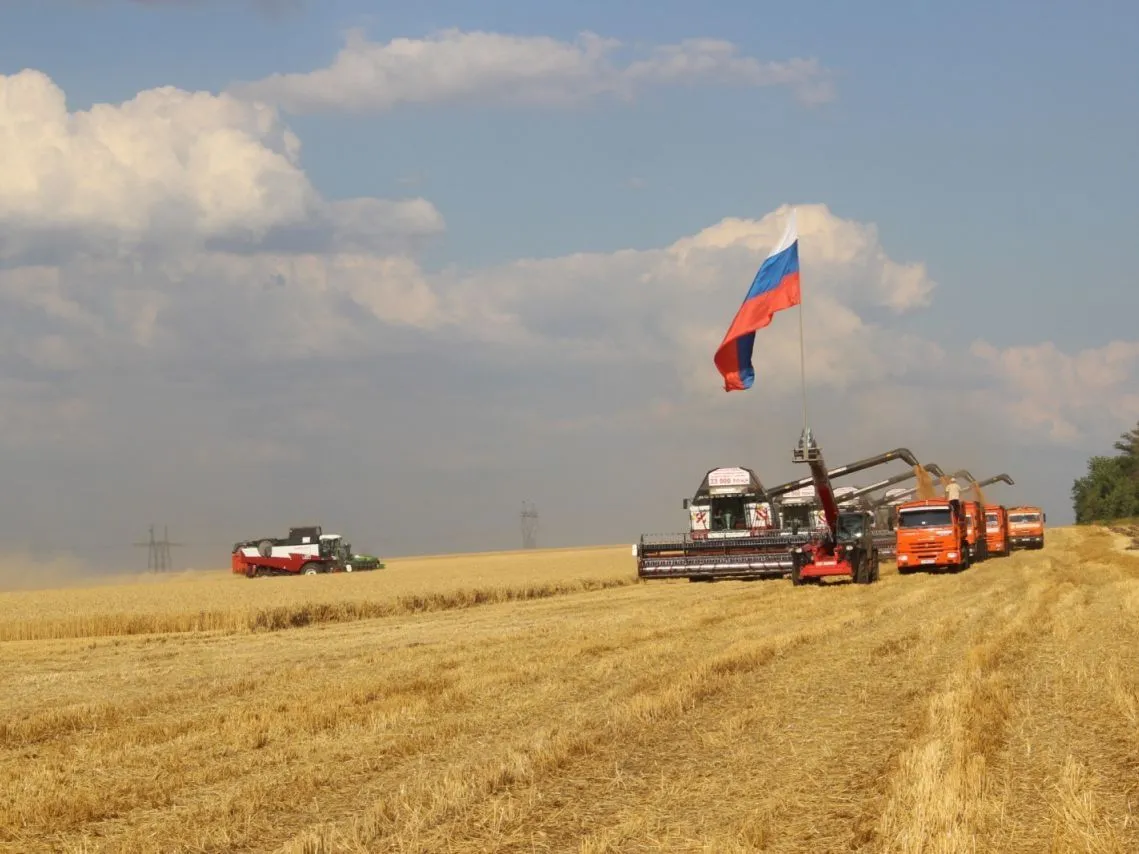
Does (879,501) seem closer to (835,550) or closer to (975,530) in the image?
(975,530)

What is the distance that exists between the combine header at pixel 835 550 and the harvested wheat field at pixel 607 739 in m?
11.2

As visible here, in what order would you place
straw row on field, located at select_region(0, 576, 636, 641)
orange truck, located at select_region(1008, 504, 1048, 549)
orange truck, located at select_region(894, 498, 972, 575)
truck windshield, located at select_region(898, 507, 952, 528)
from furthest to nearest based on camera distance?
1. orange truck, located at select_region(1008, 504, 1048, 549)
2. truck windshield, located at select_region(898, 507, 952, 528)
3. orange truck, located at select_region(894, 498, 972, 575)
4. straw row on field, located at select_region(0, 576, 636, 641)

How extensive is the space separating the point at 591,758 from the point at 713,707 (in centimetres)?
294

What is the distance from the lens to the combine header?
35406mm

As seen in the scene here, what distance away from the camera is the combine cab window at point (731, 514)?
49688 millimetres

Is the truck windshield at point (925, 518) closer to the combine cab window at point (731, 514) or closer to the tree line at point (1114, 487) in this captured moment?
the combine cab window at point (731, 514)

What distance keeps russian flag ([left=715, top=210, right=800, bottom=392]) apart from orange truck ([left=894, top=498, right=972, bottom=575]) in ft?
51.0

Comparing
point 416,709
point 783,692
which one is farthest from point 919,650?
point 416,709

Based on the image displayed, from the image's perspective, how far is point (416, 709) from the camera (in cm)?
1379

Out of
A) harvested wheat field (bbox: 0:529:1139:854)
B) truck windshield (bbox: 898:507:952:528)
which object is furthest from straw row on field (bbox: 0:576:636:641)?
truck windshield (bbox: 898:507:952:528)

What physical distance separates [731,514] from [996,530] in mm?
13404

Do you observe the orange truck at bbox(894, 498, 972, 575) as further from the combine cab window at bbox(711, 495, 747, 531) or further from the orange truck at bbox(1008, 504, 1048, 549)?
the orange truck at bbox(1008, 504, 1048, 549)

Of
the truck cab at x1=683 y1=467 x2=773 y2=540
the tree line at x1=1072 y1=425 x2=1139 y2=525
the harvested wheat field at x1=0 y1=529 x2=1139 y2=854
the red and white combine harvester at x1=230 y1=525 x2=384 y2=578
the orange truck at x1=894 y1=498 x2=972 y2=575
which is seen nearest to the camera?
the harvested wheat field at x1=0 y1=529 x2=1139 y2=854

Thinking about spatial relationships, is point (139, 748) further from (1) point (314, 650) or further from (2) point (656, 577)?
(2) point (656, 577)
